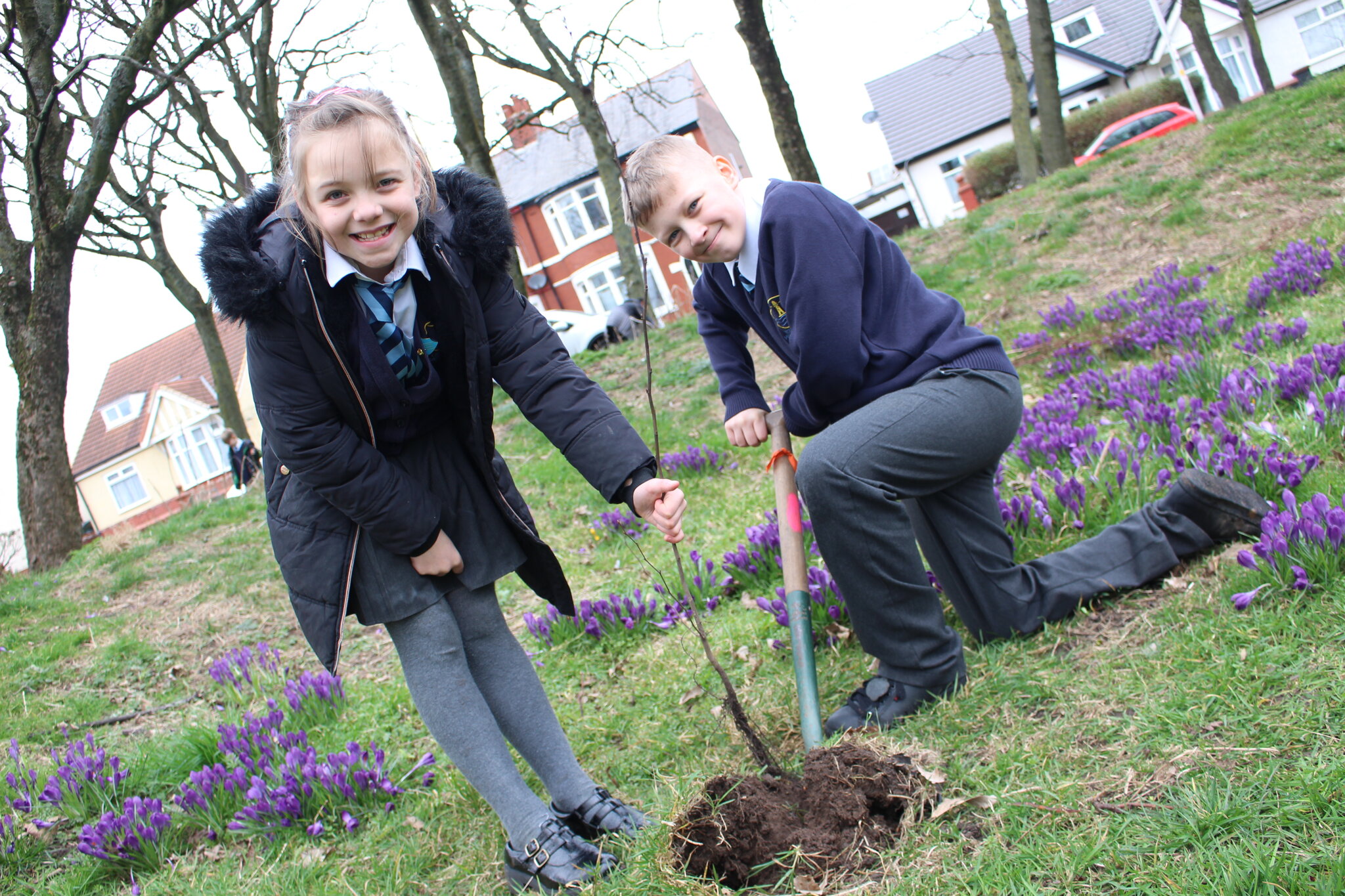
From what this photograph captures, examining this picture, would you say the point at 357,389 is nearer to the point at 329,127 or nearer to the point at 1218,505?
the point at 329,127

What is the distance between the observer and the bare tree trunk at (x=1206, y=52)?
48.8 ft

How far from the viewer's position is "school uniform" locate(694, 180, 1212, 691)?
2.46 meters

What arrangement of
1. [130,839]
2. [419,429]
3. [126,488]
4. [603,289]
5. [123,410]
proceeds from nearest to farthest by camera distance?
[419,429]
[130,839]
[603,289]
[126,488]
[123,410]

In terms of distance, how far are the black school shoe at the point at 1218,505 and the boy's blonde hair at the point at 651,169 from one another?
71.0 inches

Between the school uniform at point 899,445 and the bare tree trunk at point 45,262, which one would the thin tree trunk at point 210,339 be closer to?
the bare tree trunk at point 45,262

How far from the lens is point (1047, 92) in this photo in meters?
14.1

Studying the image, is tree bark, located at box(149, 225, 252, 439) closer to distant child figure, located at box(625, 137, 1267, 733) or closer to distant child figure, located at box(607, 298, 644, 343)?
distant child figure, located at box(607, 298, 644, 343)

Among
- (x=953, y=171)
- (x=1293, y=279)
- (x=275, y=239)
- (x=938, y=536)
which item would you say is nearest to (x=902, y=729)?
(x=938, y=536)

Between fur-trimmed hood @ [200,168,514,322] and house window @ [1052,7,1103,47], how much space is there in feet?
135

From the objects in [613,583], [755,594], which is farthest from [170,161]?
[755,594]

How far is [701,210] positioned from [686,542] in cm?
262

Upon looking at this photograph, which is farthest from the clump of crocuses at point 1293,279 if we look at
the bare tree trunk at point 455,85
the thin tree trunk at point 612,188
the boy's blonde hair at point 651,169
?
the thin tree trunk at point 612,188

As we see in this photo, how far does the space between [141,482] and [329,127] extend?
4748cm

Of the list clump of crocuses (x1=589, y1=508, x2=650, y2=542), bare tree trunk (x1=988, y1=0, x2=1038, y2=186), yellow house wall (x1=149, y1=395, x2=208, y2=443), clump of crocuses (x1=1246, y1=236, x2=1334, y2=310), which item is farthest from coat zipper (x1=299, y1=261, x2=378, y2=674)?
yellow house wall (x1=149, y1=395, x2=208, y2=443)
